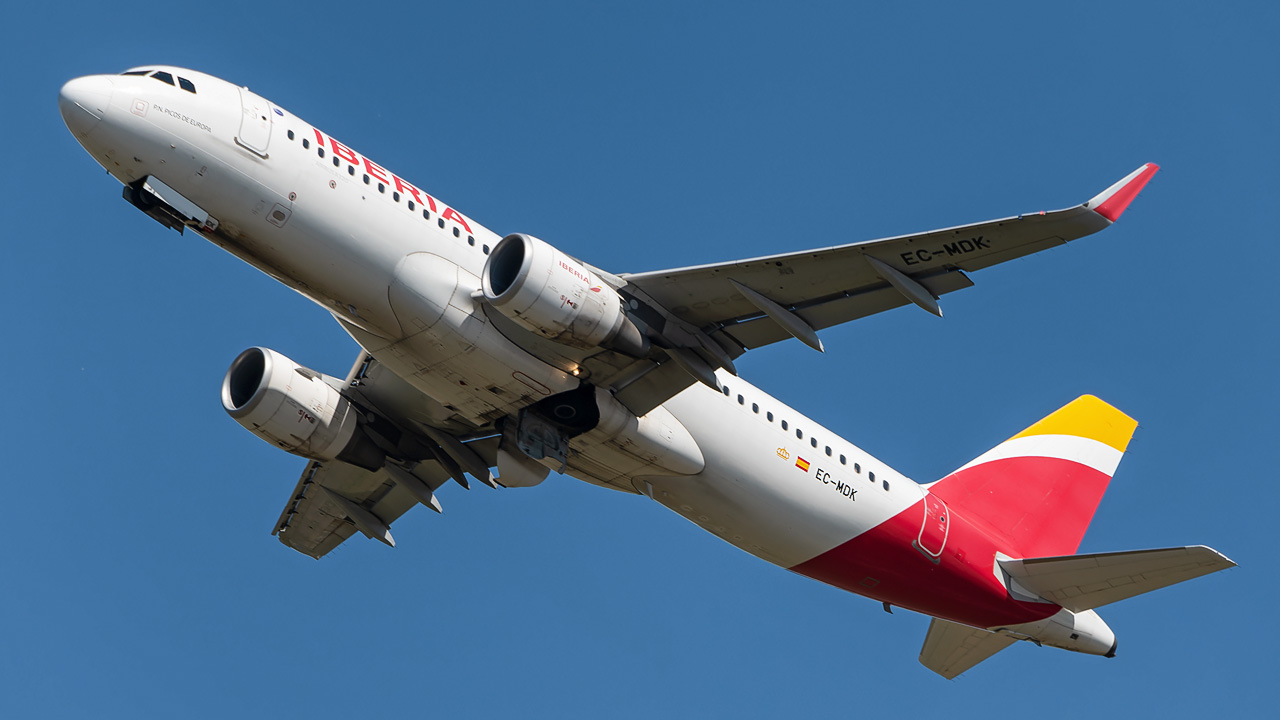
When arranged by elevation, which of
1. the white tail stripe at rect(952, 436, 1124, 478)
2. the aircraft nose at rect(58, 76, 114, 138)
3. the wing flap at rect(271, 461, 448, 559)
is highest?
the white tail stripe at rect(952, 436, 1124, 478)

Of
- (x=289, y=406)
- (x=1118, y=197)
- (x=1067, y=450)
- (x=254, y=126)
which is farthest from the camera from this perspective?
(x=1067, y=450)

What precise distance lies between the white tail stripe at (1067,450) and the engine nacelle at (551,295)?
12.7 metres

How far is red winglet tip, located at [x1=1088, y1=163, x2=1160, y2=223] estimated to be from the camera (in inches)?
766

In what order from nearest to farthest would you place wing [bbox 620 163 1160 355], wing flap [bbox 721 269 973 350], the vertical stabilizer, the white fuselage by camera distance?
wing [bbox 620 163 1160 355]
wing flap [bbox 721 269 973 350]
the white fuselage
the vertical stabilizer

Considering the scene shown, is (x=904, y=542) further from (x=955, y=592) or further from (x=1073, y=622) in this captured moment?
(x=1073, y=622)

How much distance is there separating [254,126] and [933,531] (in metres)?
15.9

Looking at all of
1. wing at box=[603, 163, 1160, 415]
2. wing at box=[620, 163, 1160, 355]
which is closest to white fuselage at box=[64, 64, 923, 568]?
wing at box=[603, 163, 1160, 415]

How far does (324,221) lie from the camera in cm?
2245

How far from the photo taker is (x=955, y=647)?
101 feet

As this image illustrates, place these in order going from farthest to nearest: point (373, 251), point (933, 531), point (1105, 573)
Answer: point (933, 531), point (1105, 573), point (373, 251)

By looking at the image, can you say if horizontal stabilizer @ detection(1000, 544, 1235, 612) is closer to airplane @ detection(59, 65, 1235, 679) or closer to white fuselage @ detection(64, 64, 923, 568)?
airplane @ detection(59, 65, 1235, 679)

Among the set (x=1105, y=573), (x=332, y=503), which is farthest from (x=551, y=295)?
(x=1105, y=573)

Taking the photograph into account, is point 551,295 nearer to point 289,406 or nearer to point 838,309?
point 838,309

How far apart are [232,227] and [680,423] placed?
890 cm
